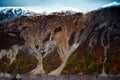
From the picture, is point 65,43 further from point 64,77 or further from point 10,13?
point 10,13

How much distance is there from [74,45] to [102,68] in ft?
8.53

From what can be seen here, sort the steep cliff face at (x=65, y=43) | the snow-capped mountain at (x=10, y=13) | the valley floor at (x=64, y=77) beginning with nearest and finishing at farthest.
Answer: the valley floor at (x=64, y=77)
the steep cliff face at (x=65, y=43)
the snow-capped mountain at (x=10, y=13)

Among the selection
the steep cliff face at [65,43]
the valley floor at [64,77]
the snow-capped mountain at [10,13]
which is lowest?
the valley floor at [64,77]

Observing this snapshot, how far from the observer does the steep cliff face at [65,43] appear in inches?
886

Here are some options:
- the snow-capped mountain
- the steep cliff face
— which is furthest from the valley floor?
the snow-capped mountain

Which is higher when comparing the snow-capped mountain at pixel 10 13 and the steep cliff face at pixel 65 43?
the snow-capped mountain at pixel 10 13

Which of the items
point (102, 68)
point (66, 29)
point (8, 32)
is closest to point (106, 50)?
point (102, 68)

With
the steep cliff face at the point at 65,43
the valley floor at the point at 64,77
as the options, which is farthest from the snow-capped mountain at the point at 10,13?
the valley floor at the point at 64,77

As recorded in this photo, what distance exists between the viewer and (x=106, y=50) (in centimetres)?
2261

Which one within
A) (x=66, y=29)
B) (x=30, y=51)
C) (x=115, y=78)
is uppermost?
(x=66, y=29)

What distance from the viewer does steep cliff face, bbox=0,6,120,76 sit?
22.5m

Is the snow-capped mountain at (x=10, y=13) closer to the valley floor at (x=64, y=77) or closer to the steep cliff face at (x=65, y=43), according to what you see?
the steep cliff face at (x=65, y=43)

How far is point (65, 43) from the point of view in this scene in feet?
77.9

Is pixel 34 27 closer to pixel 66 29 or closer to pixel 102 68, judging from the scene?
pixel 66 29
